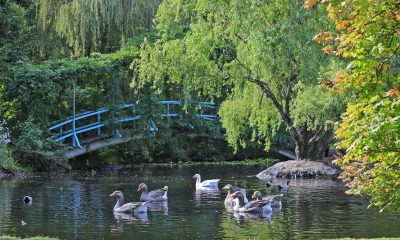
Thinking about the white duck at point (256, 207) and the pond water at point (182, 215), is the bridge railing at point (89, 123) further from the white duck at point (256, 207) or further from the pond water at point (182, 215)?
the white duck at point (256, 207)

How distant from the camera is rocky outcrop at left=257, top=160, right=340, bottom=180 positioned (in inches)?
1118

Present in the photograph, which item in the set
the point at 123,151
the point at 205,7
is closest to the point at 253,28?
the point at 205,7

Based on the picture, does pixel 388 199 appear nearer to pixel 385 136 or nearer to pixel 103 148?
pixel 385 136

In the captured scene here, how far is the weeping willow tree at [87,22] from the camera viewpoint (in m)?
34.8

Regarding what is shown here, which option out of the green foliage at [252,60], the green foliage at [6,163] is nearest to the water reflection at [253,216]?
the green foliage at [252,60]

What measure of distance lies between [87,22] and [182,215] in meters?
18.4

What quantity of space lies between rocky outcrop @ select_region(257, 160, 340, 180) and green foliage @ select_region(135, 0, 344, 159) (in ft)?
2.99

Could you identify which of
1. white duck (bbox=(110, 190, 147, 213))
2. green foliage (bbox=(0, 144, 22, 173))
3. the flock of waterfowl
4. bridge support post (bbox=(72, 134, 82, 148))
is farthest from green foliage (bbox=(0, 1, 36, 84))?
white duck (bbox=(110, 190, 147, 213))

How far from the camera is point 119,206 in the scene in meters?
19.4

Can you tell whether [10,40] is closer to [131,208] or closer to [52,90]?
[52,90]

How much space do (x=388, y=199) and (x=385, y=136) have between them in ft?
4.67

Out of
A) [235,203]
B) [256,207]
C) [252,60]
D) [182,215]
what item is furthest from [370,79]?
[252,60]

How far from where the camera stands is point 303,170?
28578mm

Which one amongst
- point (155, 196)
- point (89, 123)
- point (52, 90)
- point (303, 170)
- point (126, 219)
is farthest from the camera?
point (89, 123)
